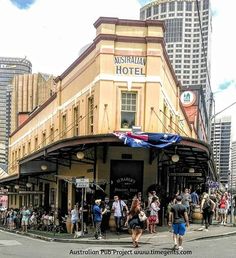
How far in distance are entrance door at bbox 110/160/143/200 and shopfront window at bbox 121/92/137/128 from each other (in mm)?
1777

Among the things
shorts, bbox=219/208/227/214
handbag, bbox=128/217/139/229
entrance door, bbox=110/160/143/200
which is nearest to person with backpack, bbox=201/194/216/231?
entrance door, bbox=110/160/143/200

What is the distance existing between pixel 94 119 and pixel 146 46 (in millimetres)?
4263

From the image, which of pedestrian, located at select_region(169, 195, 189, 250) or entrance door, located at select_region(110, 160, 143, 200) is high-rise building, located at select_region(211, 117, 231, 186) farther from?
pedestrian, located at select_region(169, 195, 189, 250)

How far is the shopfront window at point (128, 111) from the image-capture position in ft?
80.6

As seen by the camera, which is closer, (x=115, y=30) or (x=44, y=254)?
(x=44, y=254)

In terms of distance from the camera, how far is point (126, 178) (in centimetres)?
2422

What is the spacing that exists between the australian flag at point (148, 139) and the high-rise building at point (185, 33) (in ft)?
24.0

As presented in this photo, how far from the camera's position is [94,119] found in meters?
25.2

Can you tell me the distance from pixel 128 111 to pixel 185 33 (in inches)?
449

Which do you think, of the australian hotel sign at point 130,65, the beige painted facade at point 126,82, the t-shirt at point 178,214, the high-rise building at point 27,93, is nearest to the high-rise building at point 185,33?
the beige painted facade at point 126,82

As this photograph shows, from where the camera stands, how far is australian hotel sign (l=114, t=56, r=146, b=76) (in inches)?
971

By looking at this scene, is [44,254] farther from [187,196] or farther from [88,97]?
[88,97]

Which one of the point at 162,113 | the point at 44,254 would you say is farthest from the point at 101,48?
the point at 44,254

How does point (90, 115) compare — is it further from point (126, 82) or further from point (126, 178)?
point (126, 178)
